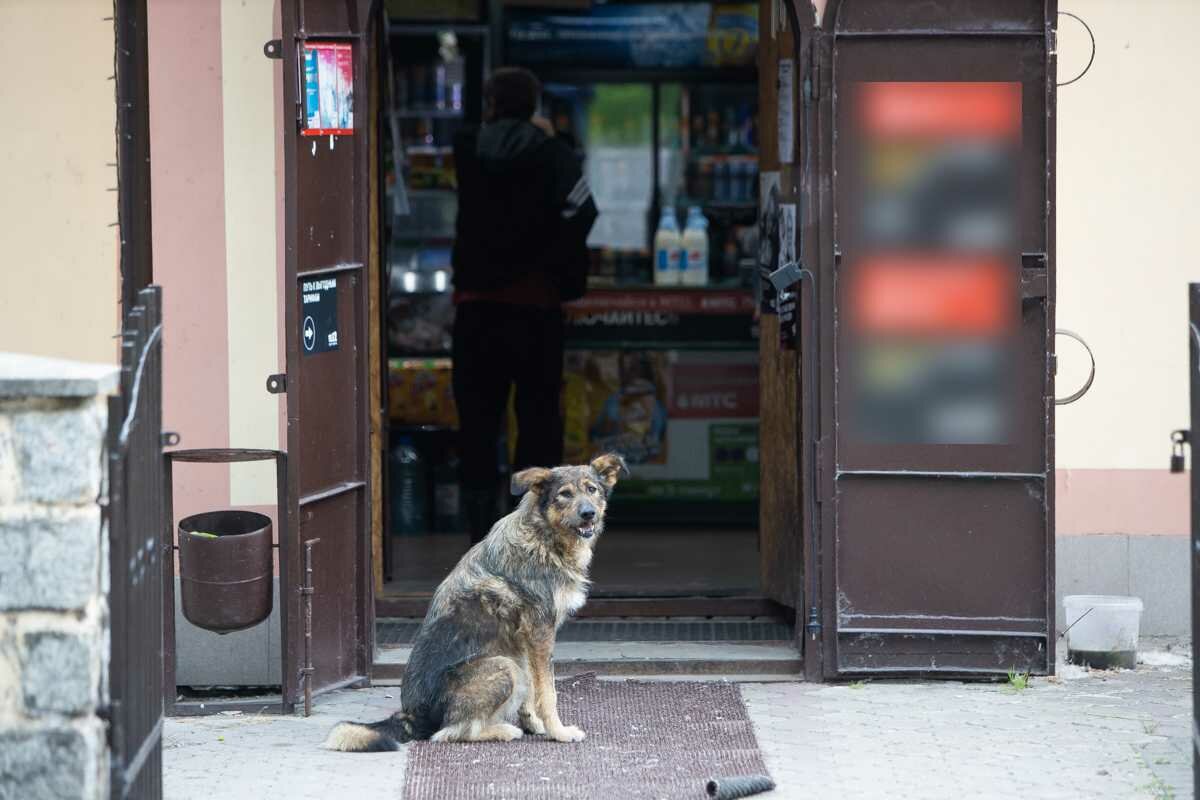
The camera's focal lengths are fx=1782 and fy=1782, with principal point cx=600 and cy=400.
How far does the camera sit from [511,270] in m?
8.98

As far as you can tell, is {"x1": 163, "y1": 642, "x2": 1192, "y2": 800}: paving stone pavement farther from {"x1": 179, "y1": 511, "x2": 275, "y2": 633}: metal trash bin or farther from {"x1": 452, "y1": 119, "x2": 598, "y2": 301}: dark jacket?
{"x1": 452, "y1": 119, "x2": 598, "y2": 301}: dark jacket

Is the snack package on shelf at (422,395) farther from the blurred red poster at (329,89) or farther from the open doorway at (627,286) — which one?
the blurred red poster at (329,89)

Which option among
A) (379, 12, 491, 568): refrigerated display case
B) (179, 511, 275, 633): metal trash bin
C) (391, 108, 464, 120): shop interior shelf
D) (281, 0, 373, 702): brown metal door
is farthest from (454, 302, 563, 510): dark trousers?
(391, 108, 464, 120): shop interior shelf

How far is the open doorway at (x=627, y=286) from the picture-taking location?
10.4m

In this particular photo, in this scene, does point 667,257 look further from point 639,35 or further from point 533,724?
point 533,724

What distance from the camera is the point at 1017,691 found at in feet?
23.6

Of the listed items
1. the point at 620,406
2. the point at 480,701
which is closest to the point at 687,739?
the point at 480,701

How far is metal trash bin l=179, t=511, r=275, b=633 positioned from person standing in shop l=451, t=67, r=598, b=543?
7.74 feet

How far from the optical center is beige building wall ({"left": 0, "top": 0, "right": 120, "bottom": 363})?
7.39 meters

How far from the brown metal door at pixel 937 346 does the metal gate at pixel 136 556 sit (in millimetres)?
3066

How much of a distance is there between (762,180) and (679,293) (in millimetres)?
2366

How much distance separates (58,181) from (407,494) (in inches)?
138

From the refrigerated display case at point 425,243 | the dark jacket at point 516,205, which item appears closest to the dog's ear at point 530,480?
the dark jacket at point 516,205

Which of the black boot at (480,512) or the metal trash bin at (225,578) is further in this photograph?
the black boot at (480,512)
